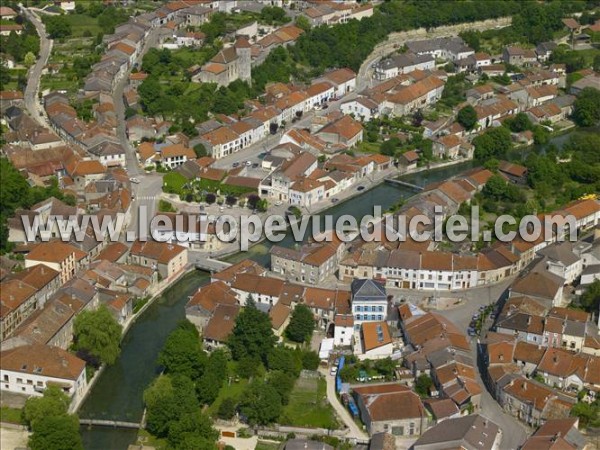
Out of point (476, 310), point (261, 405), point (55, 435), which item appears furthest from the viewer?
point (476, 310)

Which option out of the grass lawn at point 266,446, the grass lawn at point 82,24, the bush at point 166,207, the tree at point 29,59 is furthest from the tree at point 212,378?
the grass lawn at point 82,24

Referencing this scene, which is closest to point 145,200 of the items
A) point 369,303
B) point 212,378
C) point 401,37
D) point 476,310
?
point 369,303

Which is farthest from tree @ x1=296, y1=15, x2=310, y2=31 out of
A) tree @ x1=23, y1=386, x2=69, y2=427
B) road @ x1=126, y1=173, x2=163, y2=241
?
tree @ x1=23, y1=386, x2=69, y2=427

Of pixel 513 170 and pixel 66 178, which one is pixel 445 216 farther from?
pixel 66 178

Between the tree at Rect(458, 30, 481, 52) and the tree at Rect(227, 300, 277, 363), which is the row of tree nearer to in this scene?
the tree at Rect(227, 300, 277, 363)

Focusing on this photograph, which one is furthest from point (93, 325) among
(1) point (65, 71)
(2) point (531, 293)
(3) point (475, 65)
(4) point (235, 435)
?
(3) point (475, 65)

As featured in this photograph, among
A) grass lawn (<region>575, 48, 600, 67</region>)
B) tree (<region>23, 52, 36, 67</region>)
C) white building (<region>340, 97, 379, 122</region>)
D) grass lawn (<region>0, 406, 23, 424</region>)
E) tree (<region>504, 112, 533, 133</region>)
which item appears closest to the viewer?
grass lawn (<region>0, 406, 23, 424</region>)

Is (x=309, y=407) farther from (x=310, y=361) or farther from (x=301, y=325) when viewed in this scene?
(x=301, y=325)
